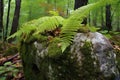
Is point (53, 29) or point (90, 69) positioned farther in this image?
point (53, 29)

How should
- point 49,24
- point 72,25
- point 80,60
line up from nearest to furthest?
point 80,60 → point 72,25 → point 49,24

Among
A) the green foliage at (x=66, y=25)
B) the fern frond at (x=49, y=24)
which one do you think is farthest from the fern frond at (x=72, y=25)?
the fern frond at (x=49, y=24)

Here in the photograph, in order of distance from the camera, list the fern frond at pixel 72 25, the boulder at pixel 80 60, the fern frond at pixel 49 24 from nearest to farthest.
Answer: the boulder at pixel 80 60, the fern frond at pixel 72 25, the fern frond at pixel 49 24

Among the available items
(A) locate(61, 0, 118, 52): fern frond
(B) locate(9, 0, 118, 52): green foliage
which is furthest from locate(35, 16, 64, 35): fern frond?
(A) locate(61, 0, 118, 52): fern frond

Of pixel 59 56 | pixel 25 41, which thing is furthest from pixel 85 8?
pixel 25 41

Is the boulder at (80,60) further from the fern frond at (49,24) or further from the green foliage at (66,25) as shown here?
the fern frond at (49,24)

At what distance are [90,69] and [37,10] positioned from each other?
17735 mm

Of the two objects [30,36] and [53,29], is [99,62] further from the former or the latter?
[30,36]

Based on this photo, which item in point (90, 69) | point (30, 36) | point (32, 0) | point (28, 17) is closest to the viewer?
point (90, 69)

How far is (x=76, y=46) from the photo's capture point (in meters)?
3.68

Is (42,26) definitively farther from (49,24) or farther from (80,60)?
(80,60)

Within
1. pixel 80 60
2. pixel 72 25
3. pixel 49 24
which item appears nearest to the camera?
pixel 80 60

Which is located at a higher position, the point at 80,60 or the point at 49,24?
the point at 49,24

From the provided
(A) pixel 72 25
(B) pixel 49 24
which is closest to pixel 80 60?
(A) pixel 72 25
